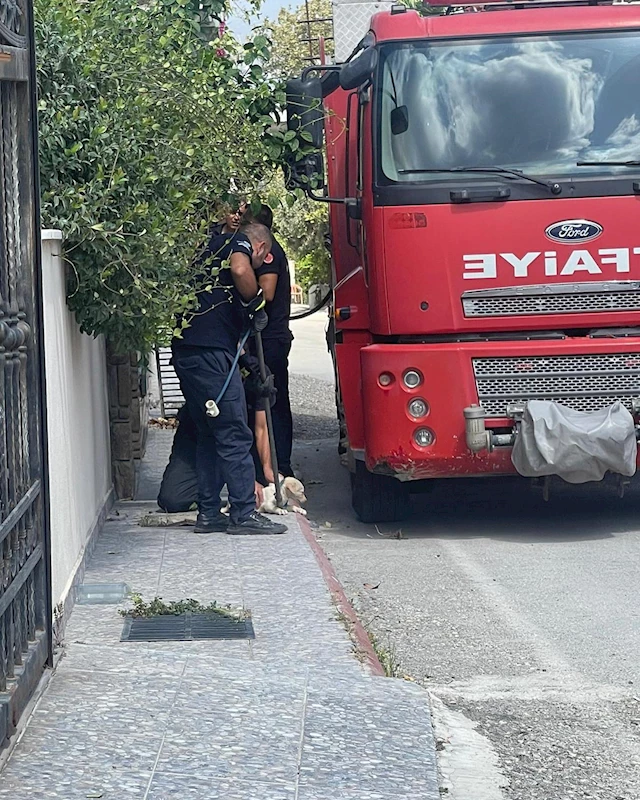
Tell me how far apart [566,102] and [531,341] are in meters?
1.50

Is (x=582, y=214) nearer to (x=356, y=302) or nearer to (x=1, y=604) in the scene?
(x=356, y=302)

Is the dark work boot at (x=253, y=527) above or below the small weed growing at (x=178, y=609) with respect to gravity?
above

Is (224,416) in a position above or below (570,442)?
above

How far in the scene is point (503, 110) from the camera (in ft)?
27.7

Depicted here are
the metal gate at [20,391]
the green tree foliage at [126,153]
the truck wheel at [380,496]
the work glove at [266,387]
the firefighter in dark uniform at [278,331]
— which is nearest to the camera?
the metal gate at [20,391]

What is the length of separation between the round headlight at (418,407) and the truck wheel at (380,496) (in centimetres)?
83

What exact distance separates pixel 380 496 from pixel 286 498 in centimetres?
65

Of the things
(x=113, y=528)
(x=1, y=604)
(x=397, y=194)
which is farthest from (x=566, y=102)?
(x=1, y=604)

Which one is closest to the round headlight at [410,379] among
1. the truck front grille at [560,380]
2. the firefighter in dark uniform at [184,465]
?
the truck front grille at [560,380]

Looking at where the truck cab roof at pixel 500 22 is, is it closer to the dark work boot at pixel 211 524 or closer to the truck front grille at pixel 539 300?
the truck front grille at pixel 539 300

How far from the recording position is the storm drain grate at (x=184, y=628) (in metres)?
5.71

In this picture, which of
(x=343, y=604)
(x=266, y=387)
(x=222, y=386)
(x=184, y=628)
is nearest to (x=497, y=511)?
(x=266, y=387)

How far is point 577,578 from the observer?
7293 mm

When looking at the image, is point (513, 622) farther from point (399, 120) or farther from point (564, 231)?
point (399, 120)
